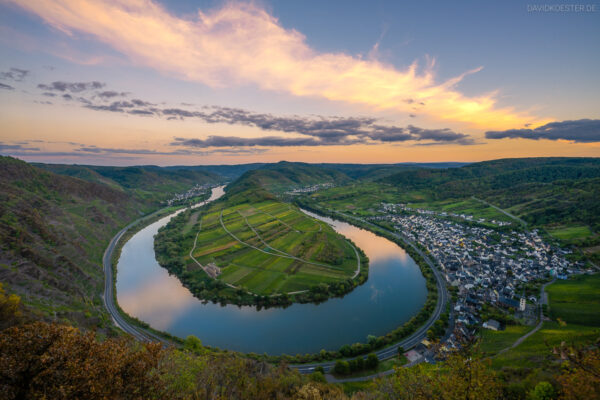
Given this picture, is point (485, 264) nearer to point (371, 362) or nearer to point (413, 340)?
point (413, 340)

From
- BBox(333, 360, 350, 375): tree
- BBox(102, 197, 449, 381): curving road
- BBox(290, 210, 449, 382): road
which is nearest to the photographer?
BBox(333, 360, 350, 375): tree

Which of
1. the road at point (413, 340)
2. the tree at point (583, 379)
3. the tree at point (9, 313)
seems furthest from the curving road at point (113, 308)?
the tree at point (583, 379)

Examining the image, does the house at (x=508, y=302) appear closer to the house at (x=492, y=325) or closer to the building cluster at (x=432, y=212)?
the house at (x=492, y=325)

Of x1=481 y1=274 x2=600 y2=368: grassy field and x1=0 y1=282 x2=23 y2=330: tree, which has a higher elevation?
x1=0 y1=282 x2=23 y2=330: tree

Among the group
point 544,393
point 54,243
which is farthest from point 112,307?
point 544,393

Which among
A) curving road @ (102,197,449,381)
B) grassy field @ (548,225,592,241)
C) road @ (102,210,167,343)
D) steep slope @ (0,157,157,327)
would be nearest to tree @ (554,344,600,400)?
curving road @ (102,197,449,381)

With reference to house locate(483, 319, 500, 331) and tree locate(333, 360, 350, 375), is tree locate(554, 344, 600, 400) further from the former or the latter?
house locate(483, 319, 500, 331)
